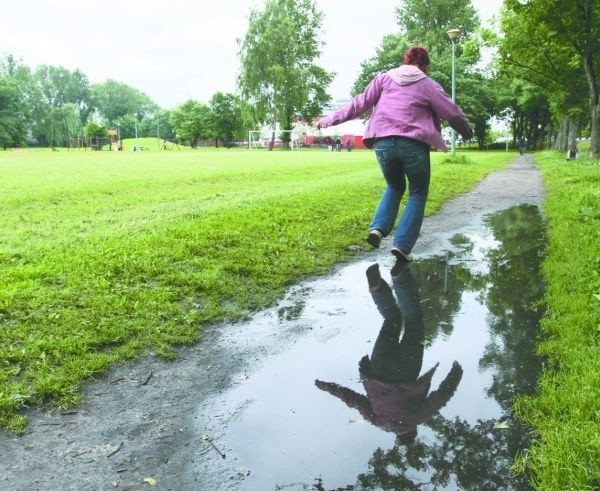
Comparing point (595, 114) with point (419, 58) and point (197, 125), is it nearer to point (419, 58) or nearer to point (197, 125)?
point (419, 58)

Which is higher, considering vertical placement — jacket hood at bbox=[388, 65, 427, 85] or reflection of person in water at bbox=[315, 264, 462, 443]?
jacket hood at bbox=[388, 65, 427, 85]

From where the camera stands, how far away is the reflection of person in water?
2824 millimetres

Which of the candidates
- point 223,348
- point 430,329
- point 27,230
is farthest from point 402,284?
point 27,230

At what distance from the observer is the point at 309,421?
9.23 ft

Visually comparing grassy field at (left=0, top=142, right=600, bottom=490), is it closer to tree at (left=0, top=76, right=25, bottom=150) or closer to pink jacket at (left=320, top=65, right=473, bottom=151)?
pink jacket at (left=320, top=65, right=473, bottom=151)

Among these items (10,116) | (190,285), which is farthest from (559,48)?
(10,116)

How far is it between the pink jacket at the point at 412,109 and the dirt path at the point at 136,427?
2.95 metres

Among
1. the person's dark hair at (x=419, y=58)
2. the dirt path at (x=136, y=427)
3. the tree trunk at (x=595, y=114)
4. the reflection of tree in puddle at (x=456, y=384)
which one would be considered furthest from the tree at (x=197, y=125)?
the dirt path at (x=136, y=427)

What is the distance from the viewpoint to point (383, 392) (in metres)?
3.09

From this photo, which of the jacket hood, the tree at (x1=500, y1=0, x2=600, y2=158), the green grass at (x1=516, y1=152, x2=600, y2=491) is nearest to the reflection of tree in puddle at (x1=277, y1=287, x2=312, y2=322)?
the green grass at (x1=516, y1=152, x2=600, y2=491)

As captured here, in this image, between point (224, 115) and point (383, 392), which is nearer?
point (383, 392)

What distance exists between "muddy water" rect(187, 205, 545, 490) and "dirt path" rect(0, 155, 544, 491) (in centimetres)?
10

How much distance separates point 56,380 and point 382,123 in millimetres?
4179

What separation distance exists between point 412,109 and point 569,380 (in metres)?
3.63
